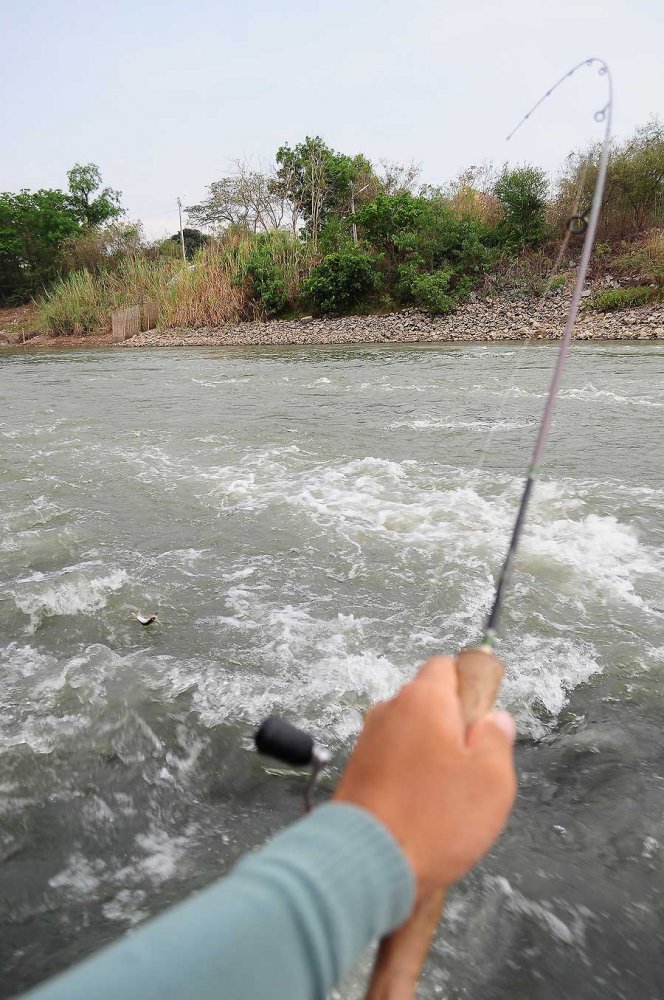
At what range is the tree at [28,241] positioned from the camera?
4528 cm

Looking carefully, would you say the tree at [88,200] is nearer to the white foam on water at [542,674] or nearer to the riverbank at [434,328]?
the riverbank at [434,328]

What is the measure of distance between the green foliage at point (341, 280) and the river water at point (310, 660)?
2151cm

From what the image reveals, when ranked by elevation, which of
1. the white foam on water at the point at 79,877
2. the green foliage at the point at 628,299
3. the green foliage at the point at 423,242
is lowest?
the white foam on water at the point at 79,877

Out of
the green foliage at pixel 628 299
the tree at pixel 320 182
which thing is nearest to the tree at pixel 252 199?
the tree at pixel 320 182

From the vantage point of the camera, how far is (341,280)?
27078 mm

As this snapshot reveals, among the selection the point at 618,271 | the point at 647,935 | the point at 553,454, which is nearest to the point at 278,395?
the point at 553,454

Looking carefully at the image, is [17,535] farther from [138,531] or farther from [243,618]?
[243,618]

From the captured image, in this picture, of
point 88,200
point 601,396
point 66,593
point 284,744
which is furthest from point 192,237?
point 284,744

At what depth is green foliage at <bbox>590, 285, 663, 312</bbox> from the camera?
2212cm

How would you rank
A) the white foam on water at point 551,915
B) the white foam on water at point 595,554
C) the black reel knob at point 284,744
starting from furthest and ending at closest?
1. the white foam on water at point 595,554
2. the white foam on water at point 551,915
3. the black reel knob at point 284,744

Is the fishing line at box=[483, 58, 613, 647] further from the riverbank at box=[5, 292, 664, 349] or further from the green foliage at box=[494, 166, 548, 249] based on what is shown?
the green foliage at box=[494, 166, 548, 249]

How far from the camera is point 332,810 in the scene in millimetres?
763

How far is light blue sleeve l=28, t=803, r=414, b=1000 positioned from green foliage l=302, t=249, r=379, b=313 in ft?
92.3

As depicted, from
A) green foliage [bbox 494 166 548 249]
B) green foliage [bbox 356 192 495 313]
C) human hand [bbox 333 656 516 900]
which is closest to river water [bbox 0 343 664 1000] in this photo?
human hand [bbox 333 656 516 900]
